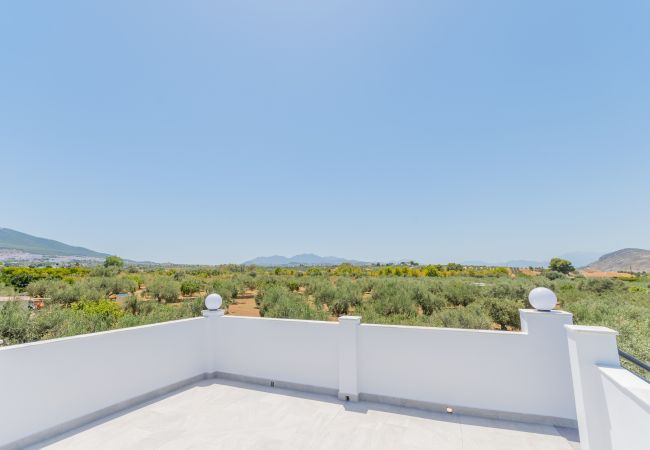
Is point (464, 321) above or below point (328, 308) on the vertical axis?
above

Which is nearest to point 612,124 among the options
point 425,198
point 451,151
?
point 451,151

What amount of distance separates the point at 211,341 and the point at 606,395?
4.91 meters

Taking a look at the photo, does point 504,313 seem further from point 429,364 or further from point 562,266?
point 562,266

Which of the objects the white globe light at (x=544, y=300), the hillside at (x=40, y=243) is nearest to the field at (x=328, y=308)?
the white globe light at (x=544, y=300)

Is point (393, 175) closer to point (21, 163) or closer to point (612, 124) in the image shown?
point (612, 124)

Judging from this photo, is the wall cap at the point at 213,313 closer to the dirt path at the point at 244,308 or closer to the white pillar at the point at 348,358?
the white pillar at the point at 348,358

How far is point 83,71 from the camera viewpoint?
9.88 metres

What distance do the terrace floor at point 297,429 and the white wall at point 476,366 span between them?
0.67 ft

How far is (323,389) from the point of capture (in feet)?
13.5

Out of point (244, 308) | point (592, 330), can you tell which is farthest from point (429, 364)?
point (244, 308)

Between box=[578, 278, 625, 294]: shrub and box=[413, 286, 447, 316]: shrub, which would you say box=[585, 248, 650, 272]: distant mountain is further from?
box=[413, 286, 447, 316]: shrub

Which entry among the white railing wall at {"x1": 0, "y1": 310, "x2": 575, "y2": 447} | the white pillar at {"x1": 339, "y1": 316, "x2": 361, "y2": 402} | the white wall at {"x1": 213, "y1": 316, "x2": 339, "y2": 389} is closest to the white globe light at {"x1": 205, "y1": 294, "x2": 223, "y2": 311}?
the white wall at {"x1": 213, "y1": 316, "x2": 339, "y2": 389}

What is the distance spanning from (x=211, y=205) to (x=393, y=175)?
1544 centimetres

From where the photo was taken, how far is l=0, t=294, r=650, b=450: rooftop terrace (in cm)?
288
